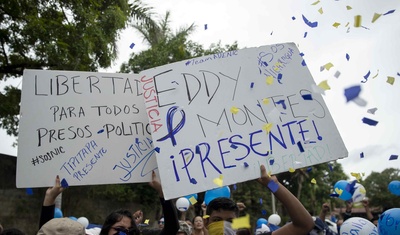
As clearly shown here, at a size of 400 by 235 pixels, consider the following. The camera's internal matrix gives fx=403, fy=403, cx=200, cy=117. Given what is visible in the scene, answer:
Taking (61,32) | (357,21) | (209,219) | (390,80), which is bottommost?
(209,219)

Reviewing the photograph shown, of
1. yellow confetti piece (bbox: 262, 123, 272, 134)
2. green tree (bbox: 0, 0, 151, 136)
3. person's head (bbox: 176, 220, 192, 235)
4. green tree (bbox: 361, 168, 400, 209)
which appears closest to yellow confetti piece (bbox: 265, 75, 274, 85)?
yellow confetti piece (bbox: 262, 123, 272, 134)

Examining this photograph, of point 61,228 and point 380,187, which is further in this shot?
point 380,187

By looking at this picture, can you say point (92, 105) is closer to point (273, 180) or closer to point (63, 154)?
point (63, 154)

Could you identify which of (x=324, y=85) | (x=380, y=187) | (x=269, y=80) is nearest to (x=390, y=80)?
(x=324, y=85)

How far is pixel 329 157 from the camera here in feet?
8.81

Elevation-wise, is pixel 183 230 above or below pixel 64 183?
below

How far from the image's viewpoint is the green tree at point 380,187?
1500 inches

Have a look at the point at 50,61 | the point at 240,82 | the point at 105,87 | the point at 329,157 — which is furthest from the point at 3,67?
the point at 329,157

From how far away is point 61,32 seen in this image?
7.05 m

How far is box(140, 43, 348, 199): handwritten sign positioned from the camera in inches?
104

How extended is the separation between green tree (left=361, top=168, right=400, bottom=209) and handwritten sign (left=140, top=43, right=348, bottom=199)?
1529 inches

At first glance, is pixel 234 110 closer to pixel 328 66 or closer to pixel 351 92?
pixel 328 66

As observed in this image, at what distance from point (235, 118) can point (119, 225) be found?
108cm

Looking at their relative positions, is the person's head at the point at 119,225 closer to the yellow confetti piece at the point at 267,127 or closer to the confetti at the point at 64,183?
the confetti at the point at 64,183
